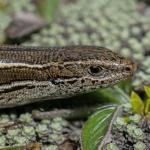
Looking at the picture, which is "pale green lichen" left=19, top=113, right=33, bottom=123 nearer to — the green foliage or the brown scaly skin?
the brown scaly skin

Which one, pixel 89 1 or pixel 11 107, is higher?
pixel 89 1

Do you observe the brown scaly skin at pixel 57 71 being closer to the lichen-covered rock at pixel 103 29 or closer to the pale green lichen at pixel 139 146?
the pale green lichen at pixel 139 146

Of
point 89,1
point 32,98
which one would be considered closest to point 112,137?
point 32,98

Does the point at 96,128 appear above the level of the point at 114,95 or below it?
below

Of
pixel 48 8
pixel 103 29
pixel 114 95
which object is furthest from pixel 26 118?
pixel 48 8

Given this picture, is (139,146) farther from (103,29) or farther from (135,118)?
(103,29)

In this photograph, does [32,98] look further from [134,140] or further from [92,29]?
[92,29]
